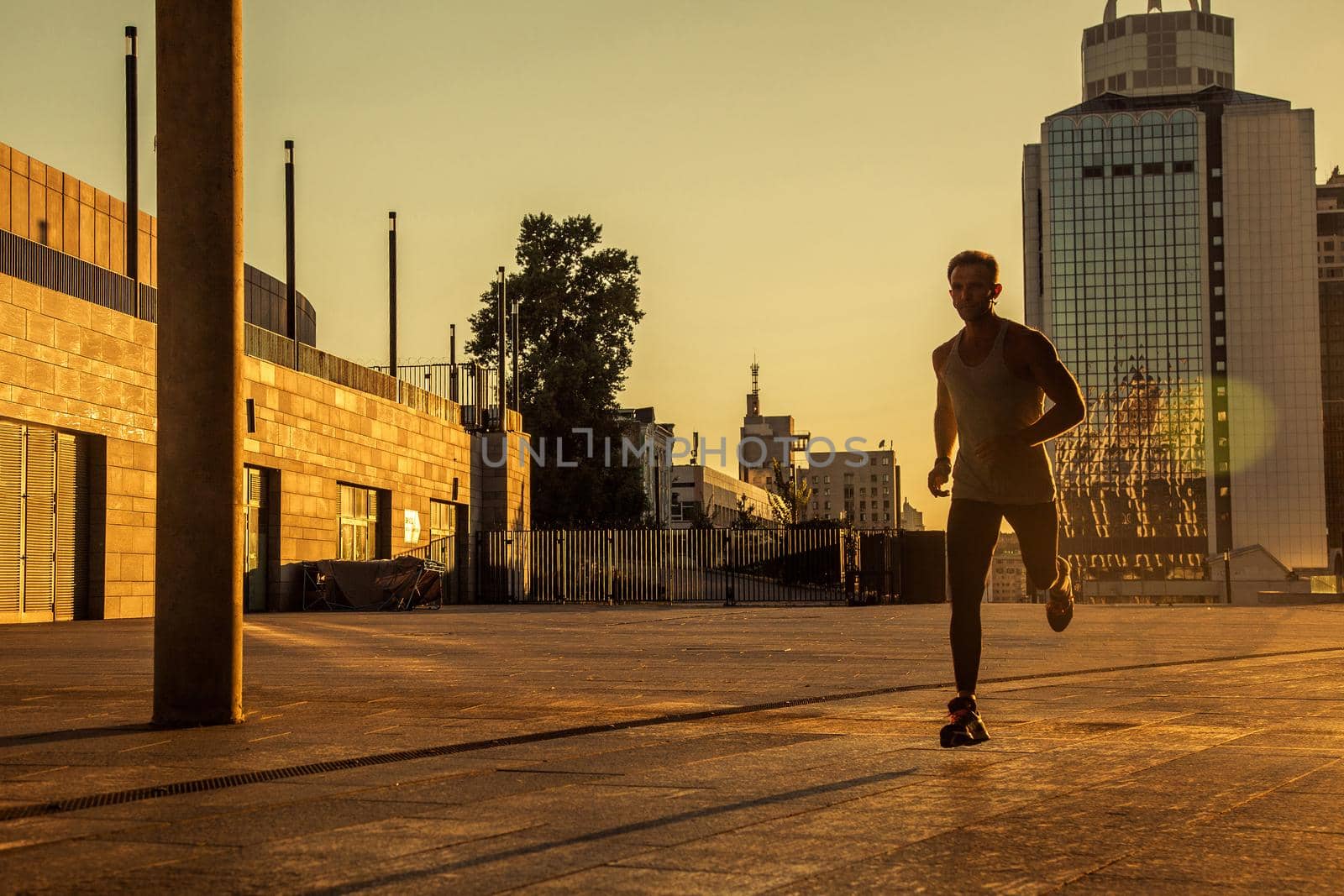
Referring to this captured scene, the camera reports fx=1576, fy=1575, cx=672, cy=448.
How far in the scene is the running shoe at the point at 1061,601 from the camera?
21.0 ft

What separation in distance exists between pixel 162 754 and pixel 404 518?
31422 millimetres

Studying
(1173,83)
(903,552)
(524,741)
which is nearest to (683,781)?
(524,741)

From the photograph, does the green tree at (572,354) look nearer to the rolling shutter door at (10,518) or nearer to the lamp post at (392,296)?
the lamp post at (392,296)

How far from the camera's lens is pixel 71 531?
2198cm

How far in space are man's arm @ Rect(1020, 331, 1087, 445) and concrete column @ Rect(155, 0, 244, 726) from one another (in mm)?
3145

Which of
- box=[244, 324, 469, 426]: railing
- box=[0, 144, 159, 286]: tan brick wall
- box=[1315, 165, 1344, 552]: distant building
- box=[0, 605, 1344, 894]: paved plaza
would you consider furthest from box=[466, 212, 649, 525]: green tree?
box=[1315, 165, 1344, 552]: distant building

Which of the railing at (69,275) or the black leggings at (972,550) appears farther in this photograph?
the railing at (69,275)

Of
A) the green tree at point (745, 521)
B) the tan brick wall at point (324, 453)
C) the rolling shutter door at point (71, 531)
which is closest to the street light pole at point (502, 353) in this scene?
the tan brick wall at point (324, 453)

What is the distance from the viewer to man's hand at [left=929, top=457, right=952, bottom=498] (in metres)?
6.35

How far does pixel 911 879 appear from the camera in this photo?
3.24 meters

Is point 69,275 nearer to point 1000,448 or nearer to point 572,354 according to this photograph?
point 1000,448

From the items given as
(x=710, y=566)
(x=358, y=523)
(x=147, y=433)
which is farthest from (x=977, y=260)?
(x=710, y=566)

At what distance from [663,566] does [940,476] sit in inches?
1256

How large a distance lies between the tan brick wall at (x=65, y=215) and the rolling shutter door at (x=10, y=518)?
7746 mm
